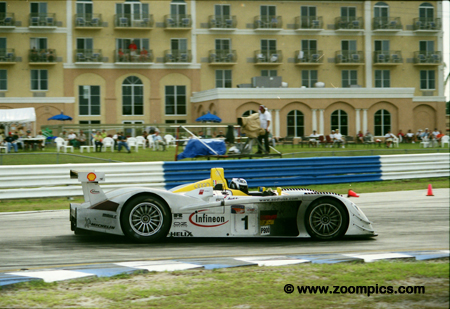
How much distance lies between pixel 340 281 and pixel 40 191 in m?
10.8

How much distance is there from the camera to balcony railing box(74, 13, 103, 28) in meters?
46.2

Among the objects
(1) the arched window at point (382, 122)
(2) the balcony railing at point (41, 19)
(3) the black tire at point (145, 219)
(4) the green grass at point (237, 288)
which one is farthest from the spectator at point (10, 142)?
(1) the arched window at point (382, 122)

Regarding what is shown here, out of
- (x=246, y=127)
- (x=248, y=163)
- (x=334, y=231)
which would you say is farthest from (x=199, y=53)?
(x=334, y=231)

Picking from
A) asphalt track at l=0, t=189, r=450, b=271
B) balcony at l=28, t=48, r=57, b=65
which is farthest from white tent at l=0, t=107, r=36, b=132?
asphalt track at l=0, t=189, r=450, b=271

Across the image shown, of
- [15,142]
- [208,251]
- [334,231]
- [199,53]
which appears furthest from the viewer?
[199,53]

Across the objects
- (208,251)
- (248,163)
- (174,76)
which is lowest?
(208,251)

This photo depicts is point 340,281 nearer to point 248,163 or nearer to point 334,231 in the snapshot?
point 334,231

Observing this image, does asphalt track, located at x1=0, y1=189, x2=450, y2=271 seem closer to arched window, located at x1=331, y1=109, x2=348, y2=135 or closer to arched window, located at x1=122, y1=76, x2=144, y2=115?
arched window, located at x1=331, y1=109, x2=348, y2=135

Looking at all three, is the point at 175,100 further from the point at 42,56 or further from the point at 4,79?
the point at 4,79

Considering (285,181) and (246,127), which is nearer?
(285,181)

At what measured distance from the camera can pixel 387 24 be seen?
172 feet

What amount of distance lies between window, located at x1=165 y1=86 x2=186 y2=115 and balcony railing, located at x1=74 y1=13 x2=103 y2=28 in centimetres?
777

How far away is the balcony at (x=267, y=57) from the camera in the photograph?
1971 inches

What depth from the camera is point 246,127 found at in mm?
19109
